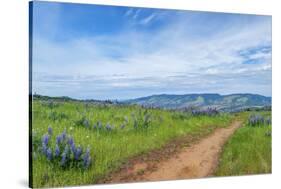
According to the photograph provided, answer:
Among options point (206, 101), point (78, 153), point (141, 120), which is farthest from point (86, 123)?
point (206, 101)

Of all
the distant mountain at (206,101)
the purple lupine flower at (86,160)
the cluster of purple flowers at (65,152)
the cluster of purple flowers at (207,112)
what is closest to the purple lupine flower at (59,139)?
the cluster of purple flowers at (65,152)

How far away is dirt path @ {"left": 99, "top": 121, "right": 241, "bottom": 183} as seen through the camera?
304 inches

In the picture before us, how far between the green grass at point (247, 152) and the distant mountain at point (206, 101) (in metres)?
0.21

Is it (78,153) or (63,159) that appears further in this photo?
(78,153)

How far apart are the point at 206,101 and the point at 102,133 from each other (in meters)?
1.55

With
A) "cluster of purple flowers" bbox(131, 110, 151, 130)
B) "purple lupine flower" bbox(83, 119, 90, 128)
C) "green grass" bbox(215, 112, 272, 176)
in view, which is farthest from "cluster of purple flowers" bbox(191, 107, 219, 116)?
"purple lupine flower" bbox(83, 119, 90, 128)

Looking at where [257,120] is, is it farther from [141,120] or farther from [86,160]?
[86,160]

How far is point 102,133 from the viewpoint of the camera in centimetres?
773

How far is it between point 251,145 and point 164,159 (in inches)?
53.9

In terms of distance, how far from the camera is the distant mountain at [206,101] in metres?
8.07

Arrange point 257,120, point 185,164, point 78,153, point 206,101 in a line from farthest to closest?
point 257,120, point 206,101, point 185,164, point 78,153

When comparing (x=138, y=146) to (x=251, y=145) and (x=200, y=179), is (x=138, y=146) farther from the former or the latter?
(x=251, y=145)

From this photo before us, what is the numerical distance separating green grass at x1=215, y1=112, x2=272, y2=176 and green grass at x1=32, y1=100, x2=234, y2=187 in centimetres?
46

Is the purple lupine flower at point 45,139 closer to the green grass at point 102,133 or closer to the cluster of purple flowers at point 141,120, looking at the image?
the green grass at point 102,133
